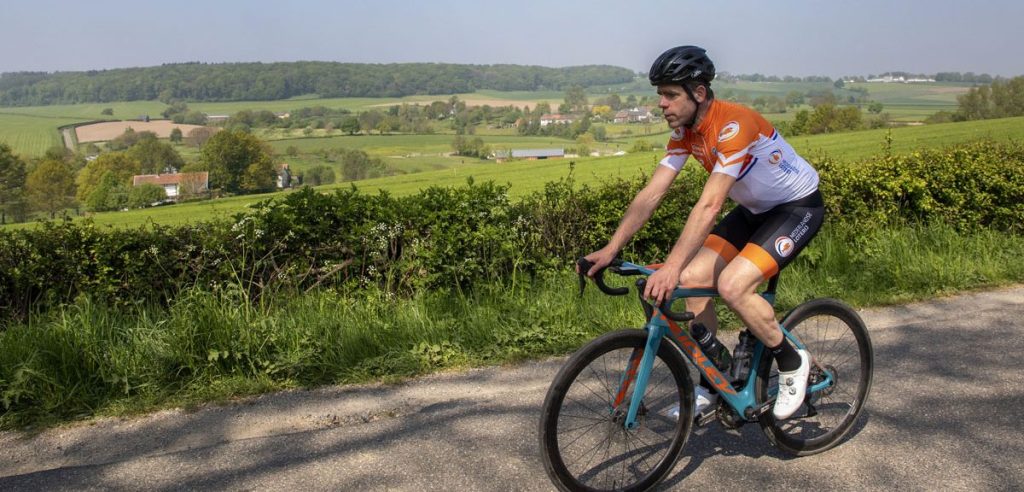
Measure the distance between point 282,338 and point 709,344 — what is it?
2991mm

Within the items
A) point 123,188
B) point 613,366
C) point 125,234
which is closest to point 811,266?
point 613,366

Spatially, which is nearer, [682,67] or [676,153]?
[682,67]

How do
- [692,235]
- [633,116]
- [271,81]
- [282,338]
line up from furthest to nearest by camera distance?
[271,81], [633,116], [282,338], [692,235]

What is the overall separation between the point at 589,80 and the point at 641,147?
5267 cm

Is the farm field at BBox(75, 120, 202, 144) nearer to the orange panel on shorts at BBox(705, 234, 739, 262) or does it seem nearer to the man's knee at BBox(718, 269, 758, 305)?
the orange panel on shorts at BBox(705, 234, 739, 262)

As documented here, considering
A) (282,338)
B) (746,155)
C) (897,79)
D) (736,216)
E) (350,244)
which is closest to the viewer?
(746,155)

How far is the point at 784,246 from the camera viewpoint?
3490mm

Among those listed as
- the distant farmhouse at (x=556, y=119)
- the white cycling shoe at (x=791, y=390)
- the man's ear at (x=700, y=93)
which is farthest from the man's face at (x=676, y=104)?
the distant farmhouse at (x=556, y=119)

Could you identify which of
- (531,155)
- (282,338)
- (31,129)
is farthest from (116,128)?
(282,338)

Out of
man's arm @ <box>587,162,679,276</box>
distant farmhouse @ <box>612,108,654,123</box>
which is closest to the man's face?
man's arm @ <box>587,162,679,276</box>

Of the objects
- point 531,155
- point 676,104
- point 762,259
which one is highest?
point 676,104

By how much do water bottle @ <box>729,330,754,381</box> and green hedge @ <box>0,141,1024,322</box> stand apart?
3.09m

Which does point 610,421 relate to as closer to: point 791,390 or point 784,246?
point 791,390

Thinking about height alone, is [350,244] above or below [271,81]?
below
